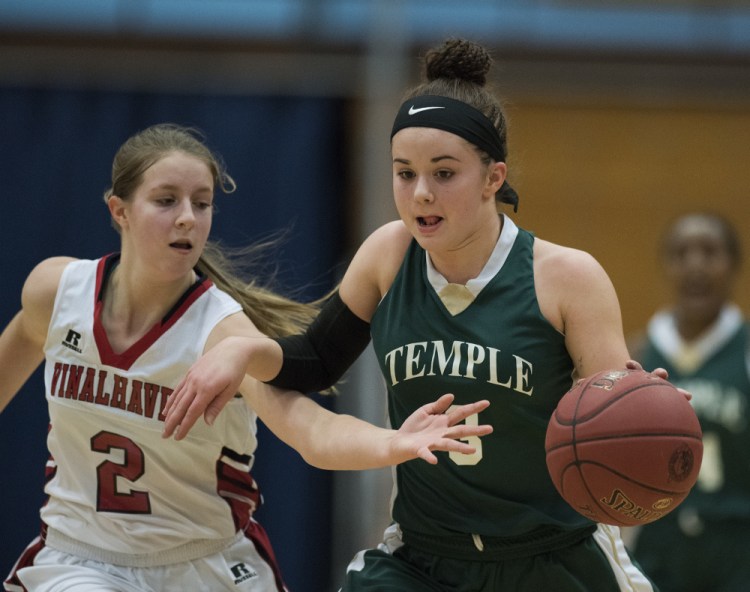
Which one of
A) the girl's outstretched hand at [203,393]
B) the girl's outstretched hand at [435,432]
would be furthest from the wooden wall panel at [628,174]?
the girl's outstretched hand at [435,432]

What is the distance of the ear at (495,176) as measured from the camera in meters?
3.97

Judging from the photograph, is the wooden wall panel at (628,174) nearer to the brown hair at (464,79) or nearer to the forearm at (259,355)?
the brown hair at (464,79)

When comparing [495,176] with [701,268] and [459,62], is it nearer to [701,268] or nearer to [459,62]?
[459,62]

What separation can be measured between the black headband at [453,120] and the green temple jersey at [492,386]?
36 cm

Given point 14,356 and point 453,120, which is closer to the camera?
point 453,120

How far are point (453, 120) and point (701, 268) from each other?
3545mm

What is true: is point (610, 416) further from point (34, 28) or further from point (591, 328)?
point (34, 28)

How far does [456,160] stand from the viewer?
12.6 ft

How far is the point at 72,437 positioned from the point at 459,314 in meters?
1.49

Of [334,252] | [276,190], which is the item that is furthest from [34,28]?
[334,252]

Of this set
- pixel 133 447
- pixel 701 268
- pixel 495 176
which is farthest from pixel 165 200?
pixel 701 268

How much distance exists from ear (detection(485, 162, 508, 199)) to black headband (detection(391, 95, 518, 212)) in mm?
35

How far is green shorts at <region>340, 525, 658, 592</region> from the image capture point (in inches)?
152

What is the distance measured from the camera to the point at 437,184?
12.6 feet
